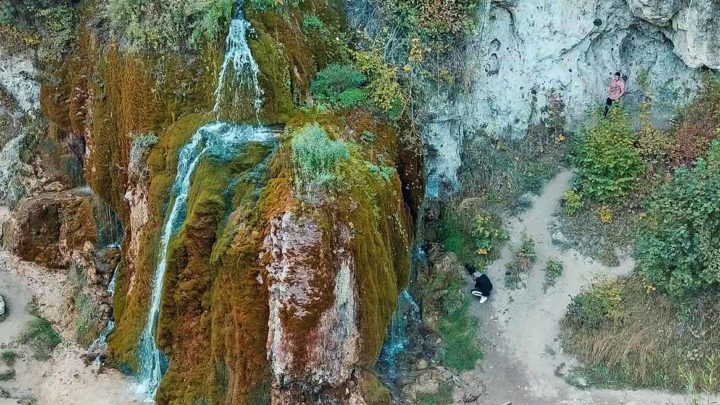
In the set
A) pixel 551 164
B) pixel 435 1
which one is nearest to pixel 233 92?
pixel 435 1

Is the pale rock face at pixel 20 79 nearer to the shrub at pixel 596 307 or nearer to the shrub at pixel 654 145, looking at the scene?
the shrub at pixel 596 307

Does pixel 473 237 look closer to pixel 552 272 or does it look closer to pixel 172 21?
pixel 552 272

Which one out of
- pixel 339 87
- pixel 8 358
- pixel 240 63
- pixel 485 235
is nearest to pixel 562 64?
pixel 485 235

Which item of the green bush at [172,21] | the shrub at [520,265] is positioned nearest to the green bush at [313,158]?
the green bush at [172,21]

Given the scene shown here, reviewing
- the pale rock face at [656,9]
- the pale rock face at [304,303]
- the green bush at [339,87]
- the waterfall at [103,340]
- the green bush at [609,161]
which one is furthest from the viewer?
the pale rock face at [656,9]

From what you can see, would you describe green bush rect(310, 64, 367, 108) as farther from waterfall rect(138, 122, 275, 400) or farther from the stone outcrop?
the stone outcrop

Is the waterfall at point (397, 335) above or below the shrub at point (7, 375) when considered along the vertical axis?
above
